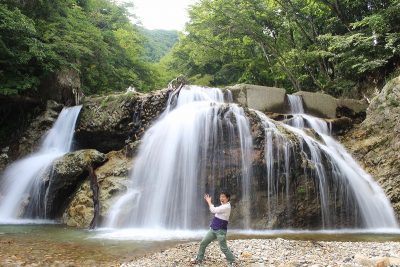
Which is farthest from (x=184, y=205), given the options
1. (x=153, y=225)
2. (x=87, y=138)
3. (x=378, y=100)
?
(x=378, y=100)

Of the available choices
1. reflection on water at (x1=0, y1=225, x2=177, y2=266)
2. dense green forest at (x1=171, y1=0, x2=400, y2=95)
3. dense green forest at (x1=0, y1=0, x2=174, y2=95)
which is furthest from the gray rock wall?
reflection on water at (x1=0, y1=225, x2=177, y2=266)

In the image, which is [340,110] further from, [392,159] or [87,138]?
[87,138]

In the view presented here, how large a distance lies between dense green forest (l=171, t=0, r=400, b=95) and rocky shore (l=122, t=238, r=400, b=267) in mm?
11218

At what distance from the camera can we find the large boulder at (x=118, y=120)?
14281mm

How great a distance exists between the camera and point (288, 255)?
253 inches

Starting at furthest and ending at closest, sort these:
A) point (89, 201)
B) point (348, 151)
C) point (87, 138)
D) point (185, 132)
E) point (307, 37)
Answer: point (307, 37) < point (87, 138) < point (348, 151) < point (185, 132) < point (89, 201)

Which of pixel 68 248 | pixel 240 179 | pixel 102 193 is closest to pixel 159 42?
pixel 102 193

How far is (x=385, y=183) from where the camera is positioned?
481 inches

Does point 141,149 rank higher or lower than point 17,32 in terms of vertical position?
lower

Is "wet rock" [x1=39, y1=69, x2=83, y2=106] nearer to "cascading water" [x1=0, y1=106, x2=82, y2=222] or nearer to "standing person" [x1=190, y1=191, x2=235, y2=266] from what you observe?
"cascading water" [x1=0, y1=106, x2=82, y2=222]

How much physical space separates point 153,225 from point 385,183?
7.53 m

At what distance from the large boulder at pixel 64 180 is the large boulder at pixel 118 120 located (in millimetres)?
2115

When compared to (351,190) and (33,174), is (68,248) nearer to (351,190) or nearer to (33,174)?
(33,174)

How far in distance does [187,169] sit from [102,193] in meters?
2.67
